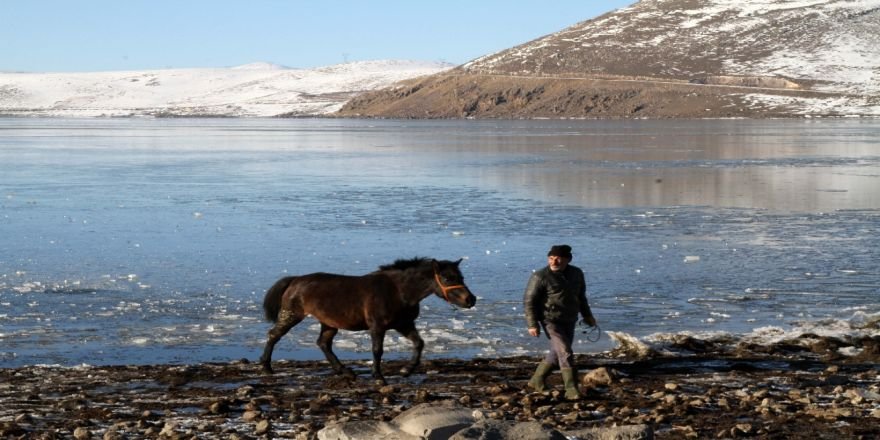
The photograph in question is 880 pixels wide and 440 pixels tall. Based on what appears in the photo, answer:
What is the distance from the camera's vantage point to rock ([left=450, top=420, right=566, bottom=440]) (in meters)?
6.64

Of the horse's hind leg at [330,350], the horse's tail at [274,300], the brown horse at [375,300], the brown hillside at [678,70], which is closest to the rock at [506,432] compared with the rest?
the brown horse at [375,300]

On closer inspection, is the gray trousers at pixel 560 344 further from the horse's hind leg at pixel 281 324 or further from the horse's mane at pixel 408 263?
the horse's hind leg at pixel 281 324

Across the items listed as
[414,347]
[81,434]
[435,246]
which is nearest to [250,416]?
[81,434]

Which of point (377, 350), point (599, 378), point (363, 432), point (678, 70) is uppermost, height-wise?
point (678, 70)

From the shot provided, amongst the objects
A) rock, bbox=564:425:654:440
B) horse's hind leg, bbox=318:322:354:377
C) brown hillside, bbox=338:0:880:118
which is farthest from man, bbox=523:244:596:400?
brown hillside, bbox=338:0:880:118

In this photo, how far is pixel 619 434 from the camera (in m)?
7.04

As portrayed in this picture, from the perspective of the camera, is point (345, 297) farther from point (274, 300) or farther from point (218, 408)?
point (218, 408)

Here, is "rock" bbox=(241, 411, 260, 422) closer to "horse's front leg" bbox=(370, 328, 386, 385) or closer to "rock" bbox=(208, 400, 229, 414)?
"rock" bbox=(208, 400, 229, 414)

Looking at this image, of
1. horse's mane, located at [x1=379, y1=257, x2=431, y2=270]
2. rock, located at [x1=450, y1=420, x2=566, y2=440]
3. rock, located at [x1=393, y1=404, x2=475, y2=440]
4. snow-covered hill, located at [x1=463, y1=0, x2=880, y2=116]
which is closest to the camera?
rock, located at [x1=450, y1=420, x2=566, y2=440]

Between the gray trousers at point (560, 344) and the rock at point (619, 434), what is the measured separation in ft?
6.68

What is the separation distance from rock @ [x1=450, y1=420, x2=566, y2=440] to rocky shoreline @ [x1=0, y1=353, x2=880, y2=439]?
0.27 metres

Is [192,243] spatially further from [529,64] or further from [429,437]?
[529,64]

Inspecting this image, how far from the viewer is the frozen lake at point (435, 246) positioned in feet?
41.5

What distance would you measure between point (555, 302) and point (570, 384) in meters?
0.67
